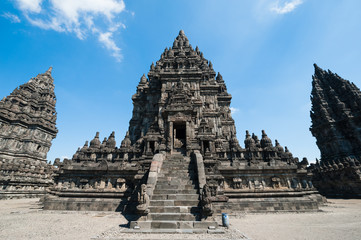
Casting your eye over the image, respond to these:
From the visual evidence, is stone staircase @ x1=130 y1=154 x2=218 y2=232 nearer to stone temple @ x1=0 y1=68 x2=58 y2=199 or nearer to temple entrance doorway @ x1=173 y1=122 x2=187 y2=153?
temple entrance doorway @ x1=173 y1=122 x2=187 y2=153

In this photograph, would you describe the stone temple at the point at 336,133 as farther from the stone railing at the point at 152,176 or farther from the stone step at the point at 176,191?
the stone railing at the point at 152,176

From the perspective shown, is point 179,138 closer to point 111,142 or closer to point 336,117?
point 111,142

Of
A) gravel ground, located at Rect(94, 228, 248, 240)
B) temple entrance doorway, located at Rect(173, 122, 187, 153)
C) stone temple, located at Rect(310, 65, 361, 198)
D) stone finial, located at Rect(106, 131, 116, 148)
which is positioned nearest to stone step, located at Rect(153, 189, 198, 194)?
gravel ground, located at Rect(94, 228, 248, 240)

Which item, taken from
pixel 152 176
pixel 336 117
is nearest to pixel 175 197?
pixel 152 176

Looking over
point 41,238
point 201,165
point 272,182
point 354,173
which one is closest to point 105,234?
point 41,238

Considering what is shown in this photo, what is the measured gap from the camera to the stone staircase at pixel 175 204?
23.0 feet

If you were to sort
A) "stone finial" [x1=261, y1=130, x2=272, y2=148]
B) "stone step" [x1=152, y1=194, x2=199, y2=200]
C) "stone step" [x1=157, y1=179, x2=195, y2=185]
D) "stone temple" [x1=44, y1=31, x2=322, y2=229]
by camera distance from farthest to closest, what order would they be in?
"stone finial" [x1=261, y1=130, x2=272, y2=148] < "stone step" [x1=157, y1=179, x2=195, y2=185] < "stone step" [x1=152, y1=194, x2=199, y2=200] < "stone temple" [x1=44, y1=31, x2=322, y2=229]

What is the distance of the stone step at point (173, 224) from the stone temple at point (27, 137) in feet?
88.7

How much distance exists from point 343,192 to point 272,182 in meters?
17.1

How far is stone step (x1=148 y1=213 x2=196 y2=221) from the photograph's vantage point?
747 centimetres

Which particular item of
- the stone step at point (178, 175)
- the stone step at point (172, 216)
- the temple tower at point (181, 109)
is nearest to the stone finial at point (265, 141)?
the temple tower at point (181, 109)

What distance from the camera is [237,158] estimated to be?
15383 mm

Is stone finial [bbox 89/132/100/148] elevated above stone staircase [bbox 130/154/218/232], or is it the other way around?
stone finial [bbox 89/132/100/148]

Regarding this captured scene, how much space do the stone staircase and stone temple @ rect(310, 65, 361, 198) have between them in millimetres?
22769
